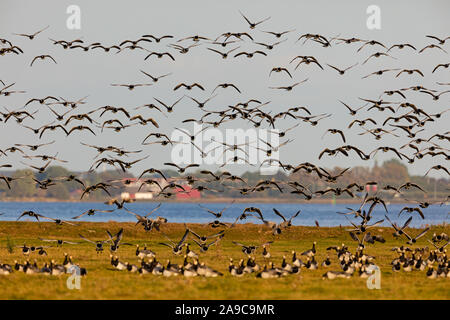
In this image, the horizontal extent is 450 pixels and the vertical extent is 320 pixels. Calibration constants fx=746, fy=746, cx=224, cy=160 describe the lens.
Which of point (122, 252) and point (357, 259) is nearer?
point (357, 259)

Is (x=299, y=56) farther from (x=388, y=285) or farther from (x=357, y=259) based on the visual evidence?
(x=388, y=285)

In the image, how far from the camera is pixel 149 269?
3353cm

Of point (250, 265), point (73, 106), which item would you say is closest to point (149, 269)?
point (250, 265)

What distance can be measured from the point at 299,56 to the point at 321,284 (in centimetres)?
1919

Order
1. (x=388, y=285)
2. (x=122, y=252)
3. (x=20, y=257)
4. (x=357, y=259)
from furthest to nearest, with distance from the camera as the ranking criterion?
(x=122, y=252) < (x=20, y=257) < (x=357, y=259) < (x=388, y=285)

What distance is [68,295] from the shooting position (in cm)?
2834

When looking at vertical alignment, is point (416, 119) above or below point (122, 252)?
above
